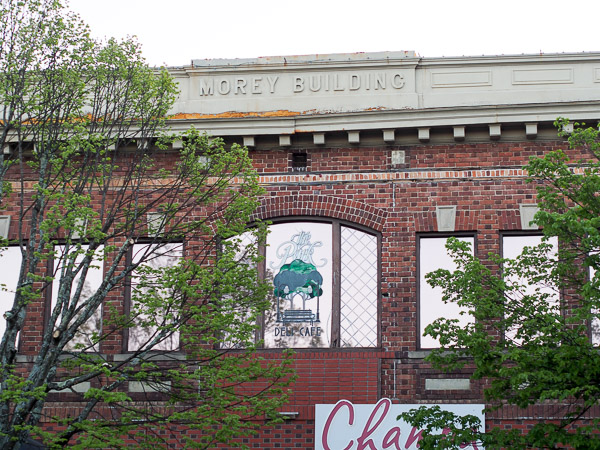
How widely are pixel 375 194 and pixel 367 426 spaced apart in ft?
13.5

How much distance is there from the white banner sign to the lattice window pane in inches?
46.9

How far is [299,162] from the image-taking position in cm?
1808

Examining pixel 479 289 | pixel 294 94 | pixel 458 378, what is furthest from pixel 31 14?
pixel 458 378

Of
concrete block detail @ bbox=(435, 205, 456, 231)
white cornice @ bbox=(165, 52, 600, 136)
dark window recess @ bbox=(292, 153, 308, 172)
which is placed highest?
white cornice @ bbox=(165, 52, 600, 136)

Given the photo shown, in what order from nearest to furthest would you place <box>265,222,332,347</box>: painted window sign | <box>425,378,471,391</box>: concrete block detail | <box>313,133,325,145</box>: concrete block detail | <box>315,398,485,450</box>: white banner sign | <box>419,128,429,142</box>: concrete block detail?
<box>315,398,485,450</box>: white banner sign, <box>425,378,471,391</box>: concrete block detail, <box>265,222,332,347</box>: painted window sign, <box>419,128,429,142</box>: concrete block detail, <box>313,133,325,145</box>: concrete block detail

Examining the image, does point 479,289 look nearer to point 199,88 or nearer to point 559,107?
point 559,107

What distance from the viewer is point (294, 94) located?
18359 mm

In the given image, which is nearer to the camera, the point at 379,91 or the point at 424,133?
the point at 424,133

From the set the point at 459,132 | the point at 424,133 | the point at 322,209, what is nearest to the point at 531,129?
the point at 459,132

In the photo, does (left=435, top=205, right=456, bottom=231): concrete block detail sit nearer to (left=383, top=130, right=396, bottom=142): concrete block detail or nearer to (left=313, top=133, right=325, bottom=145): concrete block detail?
(left=383, top=130, right=396, bottom=142): concrete block detail

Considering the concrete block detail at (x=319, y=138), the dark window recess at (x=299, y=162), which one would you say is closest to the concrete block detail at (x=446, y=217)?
the concrete block detail at (x=319, y=138)

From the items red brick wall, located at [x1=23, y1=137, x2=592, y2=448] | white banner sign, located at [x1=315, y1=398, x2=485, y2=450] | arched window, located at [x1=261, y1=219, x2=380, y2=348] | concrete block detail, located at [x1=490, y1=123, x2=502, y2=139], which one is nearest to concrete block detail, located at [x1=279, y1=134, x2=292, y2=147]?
red brick wall, located at [x1=23, y1=137, x2=592, y2=448]

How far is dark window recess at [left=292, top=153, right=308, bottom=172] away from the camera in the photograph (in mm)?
18000

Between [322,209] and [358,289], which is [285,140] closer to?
[322,209]
